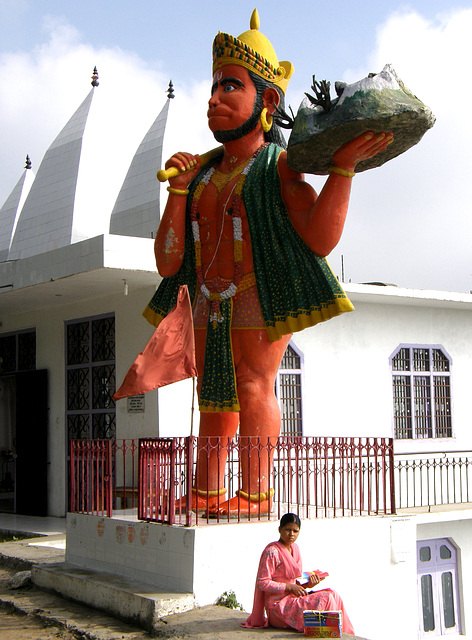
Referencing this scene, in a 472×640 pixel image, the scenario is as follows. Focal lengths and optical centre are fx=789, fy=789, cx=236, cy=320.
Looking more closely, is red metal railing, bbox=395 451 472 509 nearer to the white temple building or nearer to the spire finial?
the white temple building

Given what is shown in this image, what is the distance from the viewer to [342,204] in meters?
6.03

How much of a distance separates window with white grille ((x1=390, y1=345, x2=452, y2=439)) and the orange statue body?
6336 millimetres

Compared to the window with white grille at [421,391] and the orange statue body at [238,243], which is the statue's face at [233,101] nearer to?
the orange statue body at [238,243]

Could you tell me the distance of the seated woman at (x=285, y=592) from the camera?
16.4 ft

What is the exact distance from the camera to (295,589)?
500 centimetres

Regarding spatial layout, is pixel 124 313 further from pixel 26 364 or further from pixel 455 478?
pixel 455 478

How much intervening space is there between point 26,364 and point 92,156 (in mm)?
3914

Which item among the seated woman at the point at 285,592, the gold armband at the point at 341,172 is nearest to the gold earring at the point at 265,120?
the gold armband at the point at 341,172

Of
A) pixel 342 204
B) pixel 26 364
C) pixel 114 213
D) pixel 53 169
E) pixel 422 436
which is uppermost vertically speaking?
pixel 53 169

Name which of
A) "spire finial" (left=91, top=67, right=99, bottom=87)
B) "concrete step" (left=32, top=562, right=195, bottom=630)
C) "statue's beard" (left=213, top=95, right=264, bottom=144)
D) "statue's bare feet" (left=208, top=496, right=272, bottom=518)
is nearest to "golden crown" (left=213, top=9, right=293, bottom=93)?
"statue's beard" (left=213, top=95, right=264, bottom=144)

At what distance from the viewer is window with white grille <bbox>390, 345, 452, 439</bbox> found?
41.3 ft

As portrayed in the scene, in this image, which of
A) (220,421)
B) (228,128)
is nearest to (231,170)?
(228,128)

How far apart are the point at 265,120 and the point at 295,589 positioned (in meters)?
3.79

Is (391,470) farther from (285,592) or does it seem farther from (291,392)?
(291,392)
